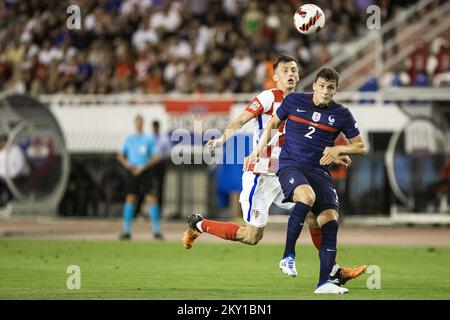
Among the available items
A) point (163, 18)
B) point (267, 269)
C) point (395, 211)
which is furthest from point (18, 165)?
point (267, 269)

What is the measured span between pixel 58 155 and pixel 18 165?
0.99 meters

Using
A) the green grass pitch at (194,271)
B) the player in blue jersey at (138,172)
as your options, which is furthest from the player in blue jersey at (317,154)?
the player in blue jersey at (138,172)

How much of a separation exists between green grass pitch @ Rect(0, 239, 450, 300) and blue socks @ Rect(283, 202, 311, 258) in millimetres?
453

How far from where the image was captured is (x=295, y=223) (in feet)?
38.3

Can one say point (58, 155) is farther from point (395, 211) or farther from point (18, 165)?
point (395, 211)

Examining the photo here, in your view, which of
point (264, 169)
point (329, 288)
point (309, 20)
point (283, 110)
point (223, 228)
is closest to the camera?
point (329, 288)

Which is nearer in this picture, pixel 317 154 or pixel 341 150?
pixel 341 150

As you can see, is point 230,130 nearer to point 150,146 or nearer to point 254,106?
point 254,106

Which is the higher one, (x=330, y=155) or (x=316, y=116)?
(x=316, y=116)

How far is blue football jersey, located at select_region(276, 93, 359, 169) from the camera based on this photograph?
11.8 metres

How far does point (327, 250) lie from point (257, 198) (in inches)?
63.8

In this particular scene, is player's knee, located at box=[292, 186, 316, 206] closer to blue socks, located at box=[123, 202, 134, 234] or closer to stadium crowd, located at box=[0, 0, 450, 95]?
blue socks, located at box=[123, 202, 134, 234]

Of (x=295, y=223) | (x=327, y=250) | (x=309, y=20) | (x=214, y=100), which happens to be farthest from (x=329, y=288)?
(x=214, y=100)

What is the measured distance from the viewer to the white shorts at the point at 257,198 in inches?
510
